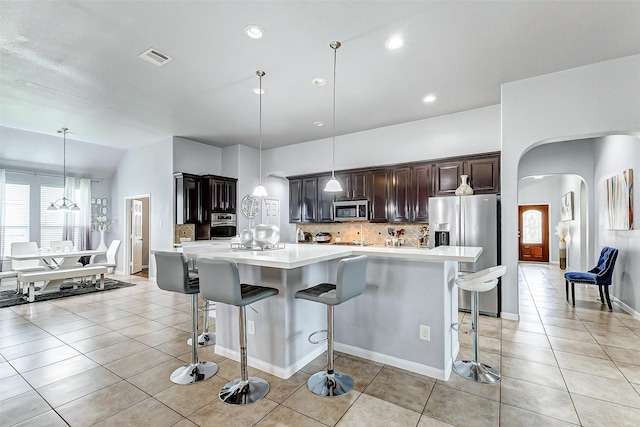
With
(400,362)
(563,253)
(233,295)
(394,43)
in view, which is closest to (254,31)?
(394,43)

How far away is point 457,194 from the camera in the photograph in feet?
15.0

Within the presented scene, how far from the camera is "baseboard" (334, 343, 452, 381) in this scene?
253cm

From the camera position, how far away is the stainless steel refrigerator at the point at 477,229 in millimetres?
4172

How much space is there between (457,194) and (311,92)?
2.71 metres

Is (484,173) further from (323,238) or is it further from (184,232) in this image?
(184,232)

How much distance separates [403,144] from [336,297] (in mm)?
4161

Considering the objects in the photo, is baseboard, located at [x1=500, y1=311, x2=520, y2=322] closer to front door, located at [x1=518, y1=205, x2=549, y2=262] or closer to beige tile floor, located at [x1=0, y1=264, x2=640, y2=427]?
beige tile floor, located at [x1=0, y1=264, x2=640, y2=427]

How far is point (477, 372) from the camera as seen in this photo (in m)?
2.57

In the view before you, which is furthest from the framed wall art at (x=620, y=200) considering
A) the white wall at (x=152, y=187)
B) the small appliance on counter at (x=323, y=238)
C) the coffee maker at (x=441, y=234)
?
the white wall at (x=152, y=187)

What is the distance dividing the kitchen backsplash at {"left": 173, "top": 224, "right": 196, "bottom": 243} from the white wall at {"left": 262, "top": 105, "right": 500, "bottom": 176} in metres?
2.42

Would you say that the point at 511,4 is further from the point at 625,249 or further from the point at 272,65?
the point at 625,249

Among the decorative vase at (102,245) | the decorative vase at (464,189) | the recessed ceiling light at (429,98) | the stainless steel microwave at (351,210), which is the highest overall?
the recessed ceiling light at (429,98)

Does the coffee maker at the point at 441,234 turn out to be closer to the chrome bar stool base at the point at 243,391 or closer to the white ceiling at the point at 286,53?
the white ceiling at the point at 286,53

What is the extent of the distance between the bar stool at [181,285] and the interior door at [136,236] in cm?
625
